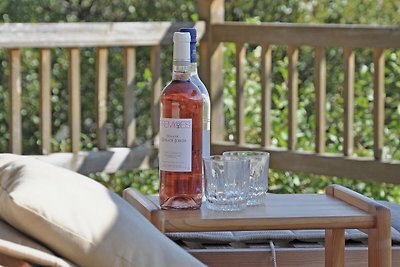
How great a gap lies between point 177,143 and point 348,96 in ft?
10.2

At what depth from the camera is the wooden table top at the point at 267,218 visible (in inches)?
88.0

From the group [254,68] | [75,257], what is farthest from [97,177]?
[75,257]

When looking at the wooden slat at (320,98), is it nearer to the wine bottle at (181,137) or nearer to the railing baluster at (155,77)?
the railing baluster at (155,77)

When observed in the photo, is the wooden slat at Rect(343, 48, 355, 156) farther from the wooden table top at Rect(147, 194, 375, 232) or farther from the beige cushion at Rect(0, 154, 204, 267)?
the beige cushion at Rect(0, 154, 204, 267)

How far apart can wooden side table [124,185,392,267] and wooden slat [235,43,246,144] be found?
335 cm

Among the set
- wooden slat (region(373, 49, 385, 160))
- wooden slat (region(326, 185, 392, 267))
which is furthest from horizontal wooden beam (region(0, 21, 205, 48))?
wooden slat (region(326, 185, 392, 267))

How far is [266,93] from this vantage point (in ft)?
18.6

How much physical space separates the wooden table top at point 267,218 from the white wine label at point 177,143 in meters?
0.10

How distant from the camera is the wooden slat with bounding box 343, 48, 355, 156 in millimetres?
5297

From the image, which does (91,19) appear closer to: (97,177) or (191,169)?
(97,177)

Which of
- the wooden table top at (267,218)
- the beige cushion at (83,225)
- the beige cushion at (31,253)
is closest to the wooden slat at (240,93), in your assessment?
the wooden table top at (267,218)

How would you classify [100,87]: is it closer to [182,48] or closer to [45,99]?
[45,99]

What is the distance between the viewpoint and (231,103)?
6273 millimetres

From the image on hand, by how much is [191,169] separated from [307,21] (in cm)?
494
